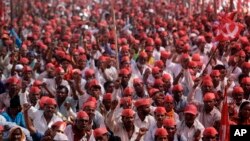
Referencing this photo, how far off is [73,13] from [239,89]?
1419 centimetres

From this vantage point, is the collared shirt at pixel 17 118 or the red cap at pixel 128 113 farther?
the collared shirt at pixel 17 118

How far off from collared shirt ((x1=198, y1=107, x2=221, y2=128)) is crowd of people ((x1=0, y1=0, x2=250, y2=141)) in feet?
0.04

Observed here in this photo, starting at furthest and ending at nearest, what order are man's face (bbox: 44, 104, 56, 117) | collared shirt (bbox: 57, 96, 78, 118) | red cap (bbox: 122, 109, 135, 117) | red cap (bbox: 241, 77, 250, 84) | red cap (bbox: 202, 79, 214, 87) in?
red cap (bbox: 241, 77, 250, 84)
red cap (bbox: 202, 79, 214, 87)
collared shirt (bbox: 57, 96, 78, 118)
man's face (bbox: 44, 104, 56, 117)
red cap (bbox: 122, 109, 135, 117)

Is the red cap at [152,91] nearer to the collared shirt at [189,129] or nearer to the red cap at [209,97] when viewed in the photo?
the red cap at [209,97]

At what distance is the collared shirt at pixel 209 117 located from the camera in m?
8.01

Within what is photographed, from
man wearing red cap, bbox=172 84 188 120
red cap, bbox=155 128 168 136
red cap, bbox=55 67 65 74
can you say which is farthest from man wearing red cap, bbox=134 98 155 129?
red cap, bbox=55 67 65 74

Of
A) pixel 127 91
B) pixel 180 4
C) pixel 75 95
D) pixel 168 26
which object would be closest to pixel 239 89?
pixel 127 91

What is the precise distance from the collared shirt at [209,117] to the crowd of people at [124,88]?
0.01m

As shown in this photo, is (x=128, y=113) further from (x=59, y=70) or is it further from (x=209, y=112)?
(x=59, y=70)

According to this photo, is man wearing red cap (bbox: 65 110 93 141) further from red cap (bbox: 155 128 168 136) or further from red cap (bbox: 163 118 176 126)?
red cap (bbox: 163 118 176 126)

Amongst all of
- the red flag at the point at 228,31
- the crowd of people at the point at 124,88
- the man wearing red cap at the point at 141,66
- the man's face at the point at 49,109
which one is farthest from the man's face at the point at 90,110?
the red flag at the point at 228,31

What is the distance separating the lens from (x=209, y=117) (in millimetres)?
8047

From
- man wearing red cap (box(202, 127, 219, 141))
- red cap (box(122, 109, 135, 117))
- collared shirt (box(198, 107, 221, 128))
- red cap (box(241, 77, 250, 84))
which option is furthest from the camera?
red cap (box(241, 77, 250, 84))

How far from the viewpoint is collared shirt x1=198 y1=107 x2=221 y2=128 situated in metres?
8.01
